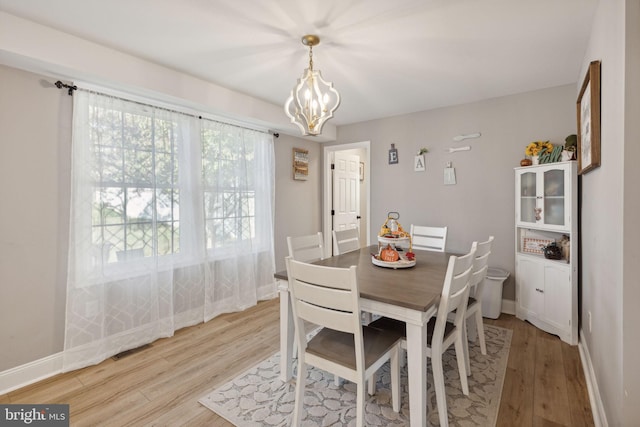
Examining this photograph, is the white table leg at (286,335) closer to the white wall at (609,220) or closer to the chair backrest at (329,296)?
the chair backrest at (329,296)


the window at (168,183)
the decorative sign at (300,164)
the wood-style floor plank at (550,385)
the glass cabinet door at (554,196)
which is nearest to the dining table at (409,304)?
the wood-style floor plank at (550,385)

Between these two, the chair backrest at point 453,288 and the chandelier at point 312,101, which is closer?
the chair backrest at point 453,288

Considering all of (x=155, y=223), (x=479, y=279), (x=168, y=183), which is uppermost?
(x=168, y=183)

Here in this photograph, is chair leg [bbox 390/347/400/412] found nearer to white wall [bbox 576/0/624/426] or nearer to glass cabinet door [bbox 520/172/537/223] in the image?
white wall [bbox 576/0/624/426]

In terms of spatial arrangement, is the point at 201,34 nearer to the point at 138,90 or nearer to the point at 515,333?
the point at 138,90

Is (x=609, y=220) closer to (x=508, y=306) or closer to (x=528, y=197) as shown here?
(x=528, y=197)

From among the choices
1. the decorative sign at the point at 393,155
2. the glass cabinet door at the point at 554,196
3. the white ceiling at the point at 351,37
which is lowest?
the glass cabinet door at the point at 554,196

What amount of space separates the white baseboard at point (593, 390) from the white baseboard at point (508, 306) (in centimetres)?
80

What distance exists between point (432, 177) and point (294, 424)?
314 cm

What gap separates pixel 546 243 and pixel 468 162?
1175 mm

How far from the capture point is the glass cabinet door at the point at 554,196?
8.93 feet

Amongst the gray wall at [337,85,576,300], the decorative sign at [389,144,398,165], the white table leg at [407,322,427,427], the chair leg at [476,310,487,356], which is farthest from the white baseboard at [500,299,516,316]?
the white table leg at [407,322,427,427]

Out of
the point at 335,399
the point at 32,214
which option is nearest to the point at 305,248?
the point at 335,399

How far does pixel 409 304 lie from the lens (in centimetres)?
141
